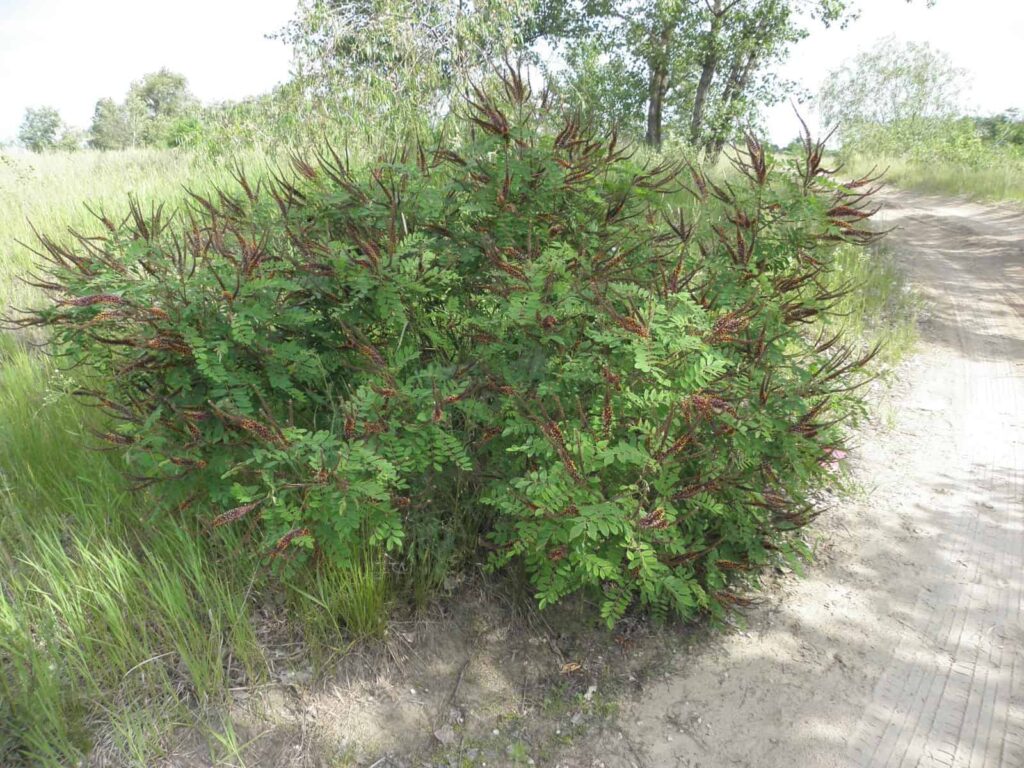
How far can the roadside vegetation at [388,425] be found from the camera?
2209 mm

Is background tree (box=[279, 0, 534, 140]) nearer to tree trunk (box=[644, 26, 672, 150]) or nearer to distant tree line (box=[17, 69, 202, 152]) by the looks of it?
tree trunk (box=[644, 26, 672, 150])

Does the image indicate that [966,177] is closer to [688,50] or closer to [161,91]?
[688,50]

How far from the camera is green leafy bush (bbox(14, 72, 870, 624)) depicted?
223 centimetres

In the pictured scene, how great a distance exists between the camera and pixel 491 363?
8.68 ft

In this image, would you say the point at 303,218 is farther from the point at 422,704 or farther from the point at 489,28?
the point at 489,28

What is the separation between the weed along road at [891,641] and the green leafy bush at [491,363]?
0.41 m

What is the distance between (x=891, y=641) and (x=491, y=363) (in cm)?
220

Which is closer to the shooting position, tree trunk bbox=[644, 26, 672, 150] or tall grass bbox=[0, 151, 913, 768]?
tall grass bbox=[0, 151, 913, 768]

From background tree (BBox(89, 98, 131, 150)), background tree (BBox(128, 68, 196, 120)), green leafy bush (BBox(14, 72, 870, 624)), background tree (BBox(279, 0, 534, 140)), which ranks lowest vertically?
green leafy bush (BBox(14, 72, 870, 624))

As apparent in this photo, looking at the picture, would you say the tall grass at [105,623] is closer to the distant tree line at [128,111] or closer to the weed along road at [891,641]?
the weed along road at [891,641]

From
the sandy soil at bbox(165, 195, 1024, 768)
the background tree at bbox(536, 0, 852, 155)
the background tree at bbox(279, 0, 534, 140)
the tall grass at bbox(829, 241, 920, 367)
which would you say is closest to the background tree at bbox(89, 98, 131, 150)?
the background tree at bbox(536, 0, 852, 155)

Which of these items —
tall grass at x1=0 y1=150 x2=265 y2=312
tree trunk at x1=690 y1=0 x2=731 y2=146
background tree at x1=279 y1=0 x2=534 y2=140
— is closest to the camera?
tall grass at x1=0 y1=150 x2=265 y2=312

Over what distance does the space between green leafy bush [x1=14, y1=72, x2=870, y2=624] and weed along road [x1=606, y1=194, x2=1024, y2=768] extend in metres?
0.41

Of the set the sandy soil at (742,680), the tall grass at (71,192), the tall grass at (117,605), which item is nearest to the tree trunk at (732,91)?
the tall grass at (71,192)
